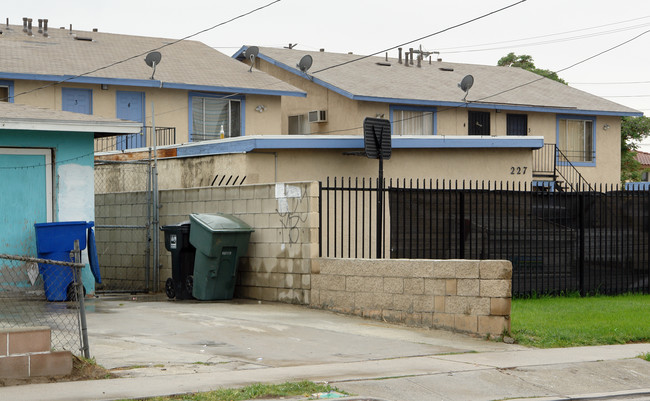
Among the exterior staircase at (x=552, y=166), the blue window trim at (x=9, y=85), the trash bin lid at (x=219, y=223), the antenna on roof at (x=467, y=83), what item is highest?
the antenna on roof at (x=467, y=83)

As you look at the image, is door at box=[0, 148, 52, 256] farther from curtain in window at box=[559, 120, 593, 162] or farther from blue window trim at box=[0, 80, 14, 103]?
curtain in window at box=[559, 120, 593, 162]

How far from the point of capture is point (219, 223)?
51.2 feet

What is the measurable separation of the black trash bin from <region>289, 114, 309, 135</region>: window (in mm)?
17094

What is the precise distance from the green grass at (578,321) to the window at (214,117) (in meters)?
15.5

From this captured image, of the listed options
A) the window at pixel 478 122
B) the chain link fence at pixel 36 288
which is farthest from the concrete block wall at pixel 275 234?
the window at pixel 478 122

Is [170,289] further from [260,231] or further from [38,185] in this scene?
[38,185]

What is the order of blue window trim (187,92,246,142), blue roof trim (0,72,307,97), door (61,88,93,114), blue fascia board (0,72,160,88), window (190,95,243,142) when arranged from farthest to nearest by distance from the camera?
window (190,95,243,142), blue window trim (187,92,246,142), door (61,88,93,114), blue roof trim (0,72,307,97), blue fascia board (0,72,160,88)

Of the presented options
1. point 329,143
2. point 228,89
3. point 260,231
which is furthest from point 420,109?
point 260,231

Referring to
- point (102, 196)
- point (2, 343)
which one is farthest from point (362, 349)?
point (102, 196)

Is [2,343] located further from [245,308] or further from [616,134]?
[616,134]

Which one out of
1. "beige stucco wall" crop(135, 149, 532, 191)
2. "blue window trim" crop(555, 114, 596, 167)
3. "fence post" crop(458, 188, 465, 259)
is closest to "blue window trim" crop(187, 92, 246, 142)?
"beige stucco wall" crop(135, 149, 532, 191)

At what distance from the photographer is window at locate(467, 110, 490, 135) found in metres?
32.8

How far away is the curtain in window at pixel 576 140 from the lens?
34.7 metres

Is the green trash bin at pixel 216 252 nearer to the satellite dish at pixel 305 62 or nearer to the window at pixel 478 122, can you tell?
the satellite dish at pixel 305 62
